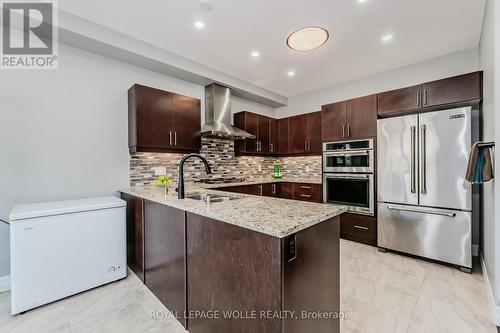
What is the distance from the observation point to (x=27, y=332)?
66.0 inches

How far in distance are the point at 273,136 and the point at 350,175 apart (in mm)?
2051

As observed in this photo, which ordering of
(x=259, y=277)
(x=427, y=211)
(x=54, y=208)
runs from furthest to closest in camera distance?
(x=427, y=211)
(x=54, y=208)
(x=259, y=277)

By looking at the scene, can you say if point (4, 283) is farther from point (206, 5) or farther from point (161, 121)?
point (206, 5)

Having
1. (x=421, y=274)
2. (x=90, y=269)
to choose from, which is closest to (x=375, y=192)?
(x=421, y=274)

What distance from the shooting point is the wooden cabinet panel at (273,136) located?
5.00 meters

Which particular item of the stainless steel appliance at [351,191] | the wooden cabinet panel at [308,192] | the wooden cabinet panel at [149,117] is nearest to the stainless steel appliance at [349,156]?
the stainless steel appliance at [351,191]

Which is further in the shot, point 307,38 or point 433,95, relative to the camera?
point 433,95

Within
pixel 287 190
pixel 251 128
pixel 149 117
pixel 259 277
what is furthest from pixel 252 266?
pixel 251 128

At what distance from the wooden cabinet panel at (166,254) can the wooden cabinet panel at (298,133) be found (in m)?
3.40

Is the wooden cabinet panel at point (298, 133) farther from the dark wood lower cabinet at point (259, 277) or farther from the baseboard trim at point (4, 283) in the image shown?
the baseboard trim at point (4, 283)

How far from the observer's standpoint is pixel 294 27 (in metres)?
2.56

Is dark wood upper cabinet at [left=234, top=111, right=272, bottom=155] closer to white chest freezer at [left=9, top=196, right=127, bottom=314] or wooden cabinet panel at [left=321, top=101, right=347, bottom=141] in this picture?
wooden cabinet panel at [left=321, top=101, right=347, bottom=141]

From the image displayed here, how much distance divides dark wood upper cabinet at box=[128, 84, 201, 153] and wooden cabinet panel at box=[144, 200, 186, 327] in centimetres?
110

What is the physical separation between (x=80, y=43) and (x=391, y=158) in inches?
164
